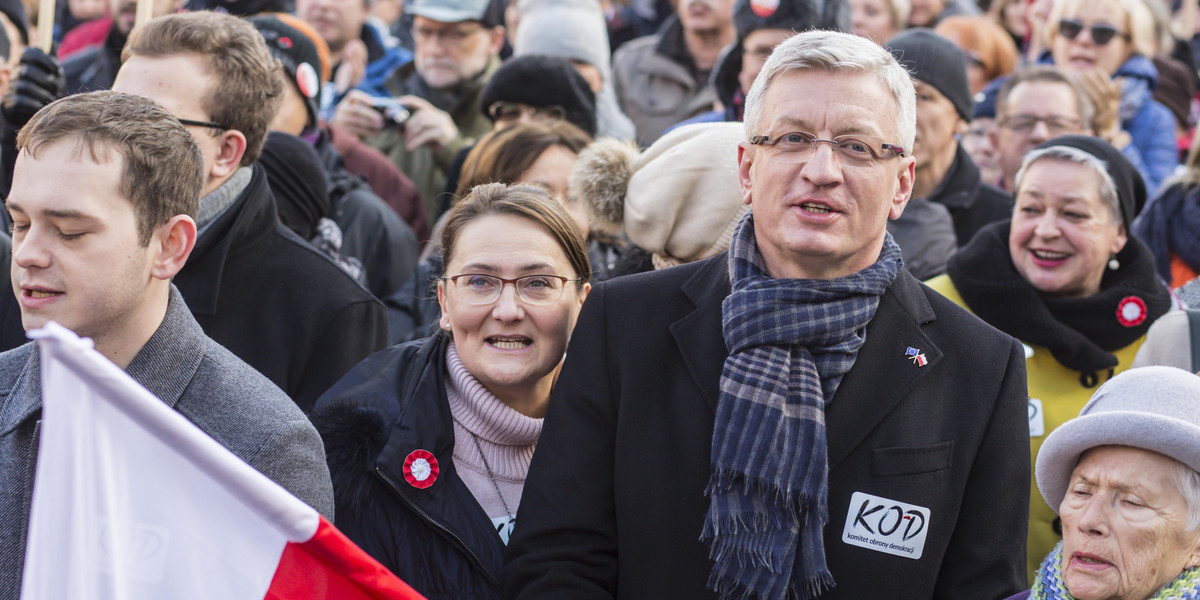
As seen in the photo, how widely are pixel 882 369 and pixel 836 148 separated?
1.66ft

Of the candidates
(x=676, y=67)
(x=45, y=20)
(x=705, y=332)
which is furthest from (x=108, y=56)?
(x=705, y=332)

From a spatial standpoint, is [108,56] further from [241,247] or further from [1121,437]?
[1121,437]

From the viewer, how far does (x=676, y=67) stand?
7527 millimetres

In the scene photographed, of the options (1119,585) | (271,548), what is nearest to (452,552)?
(271,548)

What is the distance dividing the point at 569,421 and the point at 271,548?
76 centimetres

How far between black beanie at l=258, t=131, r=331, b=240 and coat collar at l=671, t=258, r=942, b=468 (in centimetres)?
213

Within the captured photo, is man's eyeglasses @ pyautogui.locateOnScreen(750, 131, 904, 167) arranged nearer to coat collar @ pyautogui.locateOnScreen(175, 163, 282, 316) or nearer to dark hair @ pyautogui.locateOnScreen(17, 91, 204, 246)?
dark hair @ pyautogui.locateOnScreen(17, 91, 204, 246)

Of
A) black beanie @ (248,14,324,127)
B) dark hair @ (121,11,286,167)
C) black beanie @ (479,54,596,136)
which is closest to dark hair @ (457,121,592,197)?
black beanie @ (248,14,324,127)

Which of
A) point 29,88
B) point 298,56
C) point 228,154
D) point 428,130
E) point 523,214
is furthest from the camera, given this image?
point 428,130

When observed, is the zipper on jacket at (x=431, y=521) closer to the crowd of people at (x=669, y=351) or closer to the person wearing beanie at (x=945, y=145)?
the crowd of people at (x=669, y=351)

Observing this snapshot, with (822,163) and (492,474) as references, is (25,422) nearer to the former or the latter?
(492,474)

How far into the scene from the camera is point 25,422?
Answer: 259cm

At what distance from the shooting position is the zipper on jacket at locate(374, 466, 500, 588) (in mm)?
3098

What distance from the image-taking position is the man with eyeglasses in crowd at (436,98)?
663 cm
